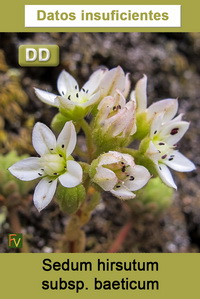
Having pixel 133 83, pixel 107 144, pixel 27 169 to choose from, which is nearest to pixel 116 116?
pixel 107 144

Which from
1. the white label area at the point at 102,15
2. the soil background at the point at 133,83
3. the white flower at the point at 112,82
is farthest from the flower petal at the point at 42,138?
the white label area at the point at 102,15

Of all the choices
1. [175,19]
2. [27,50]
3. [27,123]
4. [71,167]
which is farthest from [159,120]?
[27,123]

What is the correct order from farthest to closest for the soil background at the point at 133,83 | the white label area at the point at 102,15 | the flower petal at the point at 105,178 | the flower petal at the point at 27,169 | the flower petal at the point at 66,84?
the soil background at the point at 133,83 → the white label area at the point at 102,15 → the flower petal at the point at 66,84 → the flower petal at the point at 27,169 → the flower petal at the point at 105,178

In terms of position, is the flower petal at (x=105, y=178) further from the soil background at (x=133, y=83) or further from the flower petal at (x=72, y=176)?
the soil background at (x=133, y=83)

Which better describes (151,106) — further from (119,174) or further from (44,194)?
(44,194)

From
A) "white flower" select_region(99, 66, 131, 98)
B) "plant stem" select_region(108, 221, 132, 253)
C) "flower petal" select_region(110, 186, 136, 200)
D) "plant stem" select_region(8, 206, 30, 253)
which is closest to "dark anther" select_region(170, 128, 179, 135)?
"white flower" select_region(99, 66, 131, 98)
